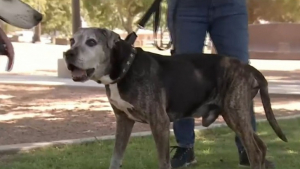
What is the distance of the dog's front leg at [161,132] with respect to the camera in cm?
512

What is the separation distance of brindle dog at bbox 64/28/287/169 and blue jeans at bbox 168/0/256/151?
50 centimetres

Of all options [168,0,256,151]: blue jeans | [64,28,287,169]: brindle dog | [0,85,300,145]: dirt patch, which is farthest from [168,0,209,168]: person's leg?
[0,85,300,145]: dirt patch

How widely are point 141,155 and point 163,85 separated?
5.30 feet

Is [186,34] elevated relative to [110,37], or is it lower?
lower

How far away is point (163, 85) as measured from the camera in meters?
5.18

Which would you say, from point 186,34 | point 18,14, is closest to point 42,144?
point 18,14

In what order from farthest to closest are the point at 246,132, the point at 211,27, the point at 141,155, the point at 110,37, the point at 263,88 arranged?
1. the point at 141,155
2. the point at 211,27
3. the point at 263,88
4. the point at 246,132
5. the point at 110,37

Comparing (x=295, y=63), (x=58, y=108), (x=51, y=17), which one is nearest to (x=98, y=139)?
(x=58, y=108)

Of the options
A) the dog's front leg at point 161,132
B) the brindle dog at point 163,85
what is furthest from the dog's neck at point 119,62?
the dog's front leg at point 161,132

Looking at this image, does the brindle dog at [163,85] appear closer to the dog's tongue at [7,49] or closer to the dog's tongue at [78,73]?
the dog's tongue at [78,73]

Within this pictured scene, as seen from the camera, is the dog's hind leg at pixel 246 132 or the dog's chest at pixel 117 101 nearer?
the dog's chest at pixel 117 101

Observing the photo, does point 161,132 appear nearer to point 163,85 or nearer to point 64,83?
point 163,85

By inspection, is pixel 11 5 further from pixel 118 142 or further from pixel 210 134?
pixel 210 134

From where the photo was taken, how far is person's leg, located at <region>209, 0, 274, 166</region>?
592 centimetres
